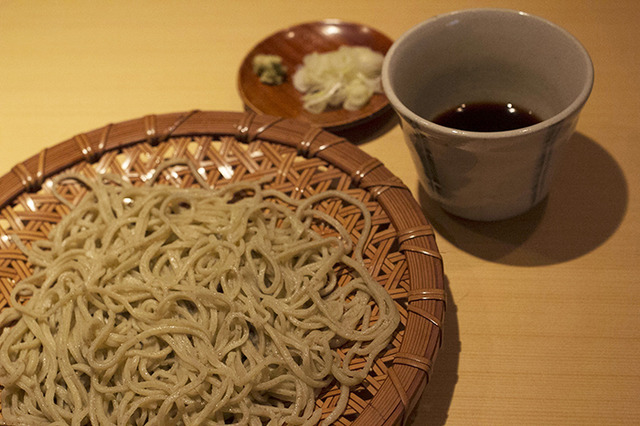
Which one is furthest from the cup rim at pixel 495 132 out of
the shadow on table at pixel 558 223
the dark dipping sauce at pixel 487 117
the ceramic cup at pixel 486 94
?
the shadow on table at pixel 558 223

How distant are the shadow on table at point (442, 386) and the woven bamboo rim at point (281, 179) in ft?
0.30

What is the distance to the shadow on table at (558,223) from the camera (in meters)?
1.07

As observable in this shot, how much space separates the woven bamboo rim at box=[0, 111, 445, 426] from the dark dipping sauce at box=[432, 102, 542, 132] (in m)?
0.17

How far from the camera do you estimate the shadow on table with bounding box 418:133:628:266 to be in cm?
107

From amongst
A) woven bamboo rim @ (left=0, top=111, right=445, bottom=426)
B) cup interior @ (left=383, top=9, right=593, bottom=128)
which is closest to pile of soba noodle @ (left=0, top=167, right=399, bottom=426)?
woven bamboo rim @ (left=0, top=111, right=445, bottom=426)

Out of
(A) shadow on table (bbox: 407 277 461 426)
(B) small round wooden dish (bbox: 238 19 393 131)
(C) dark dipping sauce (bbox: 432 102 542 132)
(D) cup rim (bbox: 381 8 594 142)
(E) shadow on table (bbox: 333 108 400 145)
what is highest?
(D) cup rim (bbox: 381 8 594 142)

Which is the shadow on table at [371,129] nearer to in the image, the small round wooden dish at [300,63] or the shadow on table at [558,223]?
the small round wooden dish at [300,63]

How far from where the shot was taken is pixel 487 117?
1.08m

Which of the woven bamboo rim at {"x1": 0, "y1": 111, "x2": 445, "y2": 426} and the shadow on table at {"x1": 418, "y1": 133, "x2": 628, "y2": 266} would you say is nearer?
the woven bamboo rim at {"x1": 0, "y1": 111, "x2": 445, "y2": 426}

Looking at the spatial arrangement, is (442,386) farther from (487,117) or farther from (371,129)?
(371,129)

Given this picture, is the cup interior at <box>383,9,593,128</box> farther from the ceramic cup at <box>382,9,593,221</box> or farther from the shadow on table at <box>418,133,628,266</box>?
the shadow on table at <box>418,133,628,266</box>

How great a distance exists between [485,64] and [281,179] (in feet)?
1.40

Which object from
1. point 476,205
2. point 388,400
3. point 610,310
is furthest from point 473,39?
point 388,400

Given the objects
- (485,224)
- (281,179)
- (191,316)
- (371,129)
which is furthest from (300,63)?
(191,316)
